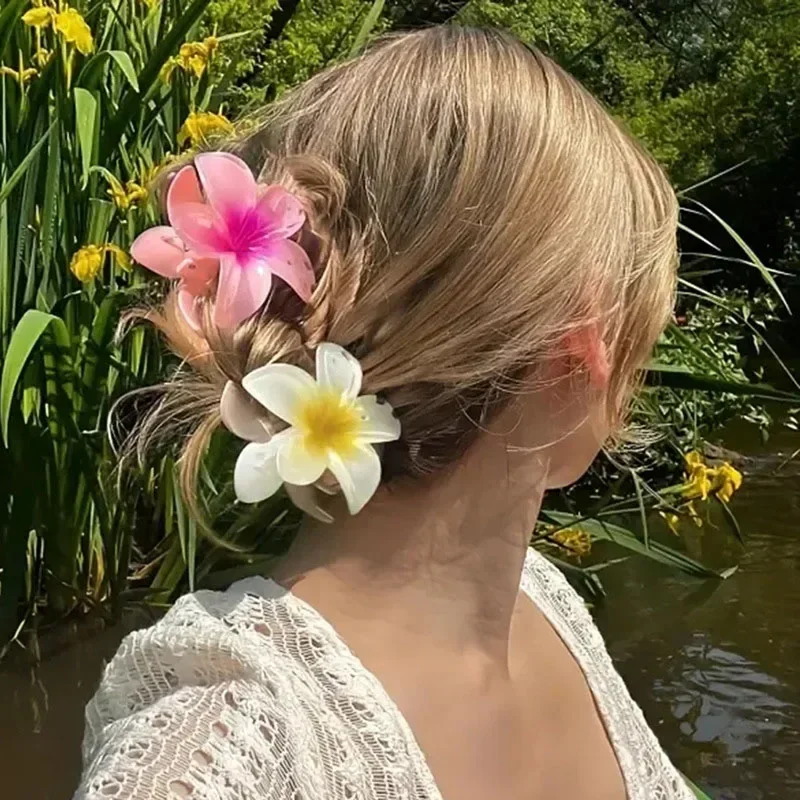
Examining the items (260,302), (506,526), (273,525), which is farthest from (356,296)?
(273,525)

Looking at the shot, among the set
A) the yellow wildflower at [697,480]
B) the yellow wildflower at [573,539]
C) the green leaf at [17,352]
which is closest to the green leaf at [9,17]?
the green leaf at [17,352]

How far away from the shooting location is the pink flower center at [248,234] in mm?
930

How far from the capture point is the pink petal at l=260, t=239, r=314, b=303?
918 mm

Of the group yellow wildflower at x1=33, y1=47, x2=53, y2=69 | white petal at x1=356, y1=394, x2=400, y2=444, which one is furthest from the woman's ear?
yellow wildflower at x1=33, y1=47, x2=53, y2=69

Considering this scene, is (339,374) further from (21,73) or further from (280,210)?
(21,73)

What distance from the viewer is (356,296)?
94 centimetres

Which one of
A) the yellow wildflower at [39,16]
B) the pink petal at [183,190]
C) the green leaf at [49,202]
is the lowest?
the green leaf at [49,202]

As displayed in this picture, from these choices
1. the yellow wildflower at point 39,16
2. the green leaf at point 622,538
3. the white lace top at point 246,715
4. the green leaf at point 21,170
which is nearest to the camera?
the white lace top at point 246,715

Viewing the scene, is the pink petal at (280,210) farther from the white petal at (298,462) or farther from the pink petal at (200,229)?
the white petal at (298,462)

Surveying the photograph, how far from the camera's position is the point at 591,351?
1.00m

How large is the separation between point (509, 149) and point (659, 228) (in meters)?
0.16

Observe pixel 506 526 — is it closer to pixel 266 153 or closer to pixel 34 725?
pixel 266 153

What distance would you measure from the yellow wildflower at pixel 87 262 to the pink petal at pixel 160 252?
689mm

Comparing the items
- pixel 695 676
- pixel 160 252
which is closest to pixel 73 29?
pixel 160 252
